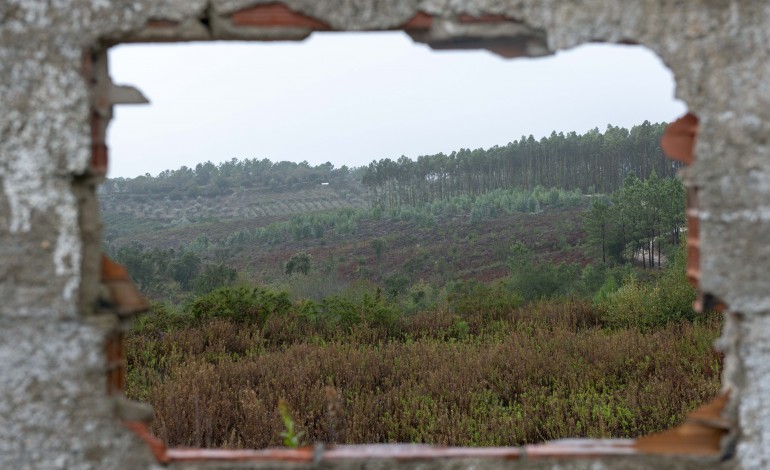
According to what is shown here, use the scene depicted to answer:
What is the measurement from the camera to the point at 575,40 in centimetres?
209

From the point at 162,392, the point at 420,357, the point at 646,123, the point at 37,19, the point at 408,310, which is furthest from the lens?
the point at 646,123

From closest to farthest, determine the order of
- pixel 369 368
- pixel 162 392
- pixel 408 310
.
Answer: pixel 162 392, pixel 369 368, pixel 408 310

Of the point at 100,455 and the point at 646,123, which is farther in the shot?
the point at 646,123

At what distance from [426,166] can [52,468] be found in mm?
53454

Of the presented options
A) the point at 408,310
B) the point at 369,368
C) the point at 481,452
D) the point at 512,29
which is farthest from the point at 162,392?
the point at 408,310

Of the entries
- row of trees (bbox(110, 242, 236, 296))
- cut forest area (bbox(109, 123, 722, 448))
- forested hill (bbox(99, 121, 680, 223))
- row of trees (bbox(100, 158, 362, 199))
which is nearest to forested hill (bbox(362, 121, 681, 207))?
forested hill (bbox(99, 121, 680, 223))

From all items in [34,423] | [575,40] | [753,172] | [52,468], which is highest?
[575,40]

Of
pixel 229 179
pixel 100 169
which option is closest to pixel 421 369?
pixel 100 169

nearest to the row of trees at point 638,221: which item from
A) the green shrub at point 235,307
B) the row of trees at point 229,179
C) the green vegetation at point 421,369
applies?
the green vegetation at point 421,369

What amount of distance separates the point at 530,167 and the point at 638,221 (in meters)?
30.5

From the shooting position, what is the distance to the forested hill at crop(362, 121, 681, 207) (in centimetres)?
4594

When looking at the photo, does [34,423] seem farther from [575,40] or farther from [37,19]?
[575,40]

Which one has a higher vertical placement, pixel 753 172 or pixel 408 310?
pixel 753 172

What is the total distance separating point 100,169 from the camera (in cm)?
208
